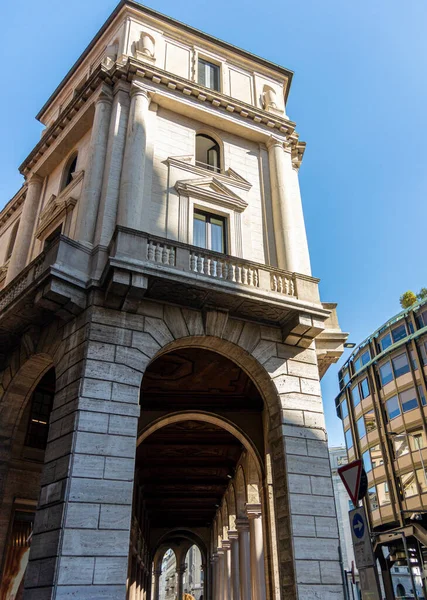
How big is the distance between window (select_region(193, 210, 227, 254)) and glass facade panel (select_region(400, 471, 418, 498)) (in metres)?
30.1

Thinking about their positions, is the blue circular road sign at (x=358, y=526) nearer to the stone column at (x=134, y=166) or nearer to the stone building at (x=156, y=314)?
the stone building at (x=156, y=314)

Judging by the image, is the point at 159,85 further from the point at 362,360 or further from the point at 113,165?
the point at 362,360

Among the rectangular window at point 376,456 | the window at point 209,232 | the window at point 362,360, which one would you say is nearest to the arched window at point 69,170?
the window at point 209,232

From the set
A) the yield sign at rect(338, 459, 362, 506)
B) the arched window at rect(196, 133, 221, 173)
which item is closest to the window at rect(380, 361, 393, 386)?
the arched window at rect(196, 133, 221, 173)

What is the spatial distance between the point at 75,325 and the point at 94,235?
270 centimetres

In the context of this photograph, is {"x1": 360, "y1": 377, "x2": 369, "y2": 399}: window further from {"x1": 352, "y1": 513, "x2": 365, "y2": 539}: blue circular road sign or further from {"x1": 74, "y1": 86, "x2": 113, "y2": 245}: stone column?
{"x1": 352, "y1": 513, "x2": 365, "y2": 539}: blue circular road sign

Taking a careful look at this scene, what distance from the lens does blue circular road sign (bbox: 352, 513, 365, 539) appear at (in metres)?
6.64

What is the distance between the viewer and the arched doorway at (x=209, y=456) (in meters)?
16.6

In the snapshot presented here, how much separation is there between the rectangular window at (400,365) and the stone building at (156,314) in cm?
2418

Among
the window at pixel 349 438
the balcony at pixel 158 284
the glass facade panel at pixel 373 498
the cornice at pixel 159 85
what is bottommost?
the balcony at pixel 158 284

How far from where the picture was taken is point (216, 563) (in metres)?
34.4

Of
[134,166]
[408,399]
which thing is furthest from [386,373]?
[134,166]

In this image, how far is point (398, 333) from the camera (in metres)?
43.4

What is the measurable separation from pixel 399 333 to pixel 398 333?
9 cm
